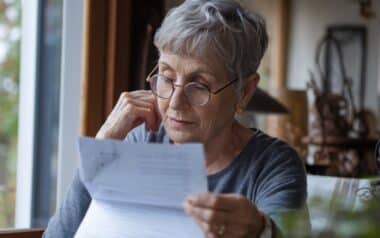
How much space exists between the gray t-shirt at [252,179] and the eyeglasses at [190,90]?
0.14 meters

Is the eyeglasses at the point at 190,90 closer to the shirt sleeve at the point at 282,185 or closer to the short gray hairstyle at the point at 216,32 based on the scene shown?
the short gray hairstyle at the point at 216,32

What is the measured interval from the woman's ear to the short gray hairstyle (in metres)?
0.05

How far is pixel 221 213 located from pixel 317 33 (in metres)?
5.88

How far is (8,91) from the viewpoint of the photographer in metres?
2.88

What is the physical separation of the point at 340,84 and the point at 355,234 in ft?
19.3

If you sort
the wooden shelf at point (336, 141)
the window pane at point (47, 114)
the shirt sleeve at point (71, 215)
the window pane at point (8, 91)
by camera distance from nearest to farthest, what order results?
the shirt sleeve at point (71, 215), the window pane at point (47, 114), the window pane at point (8, 91), the wooden shelf at point (336, 141)

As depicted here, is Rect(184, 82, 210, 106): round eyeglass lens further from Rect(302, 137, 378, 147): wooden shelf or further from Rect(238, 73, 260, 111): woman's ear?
Rect(302, 137, 378, 147): wooden shelf

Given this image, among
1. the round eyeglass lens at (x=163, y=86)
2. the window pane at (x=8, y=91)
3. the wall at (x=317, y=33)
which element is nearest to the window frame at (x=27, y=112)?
the window pane at (x=8, y=91)

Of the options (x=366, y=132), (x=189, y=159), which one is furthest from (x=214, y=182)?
(x=366, y=132)

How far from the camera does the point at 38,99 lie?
1988 millimetres

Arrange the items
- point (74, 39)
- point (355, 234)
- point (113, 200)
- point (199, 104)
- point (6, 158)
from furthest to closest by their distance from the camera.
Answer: point (6, 158) < point (74, 39) < point (199, 104) < point (113, 200) < point (355, 234)

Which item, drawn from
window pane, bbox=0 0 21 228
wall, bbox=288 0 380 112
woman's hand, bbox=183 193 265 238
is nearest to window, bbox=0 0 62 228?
window pane, bbox=0 0 21 228

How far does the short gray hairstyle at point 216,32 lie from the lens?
3.94ft

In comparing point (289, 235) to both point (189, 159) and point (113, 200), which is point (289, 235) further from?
point (113, 200)
